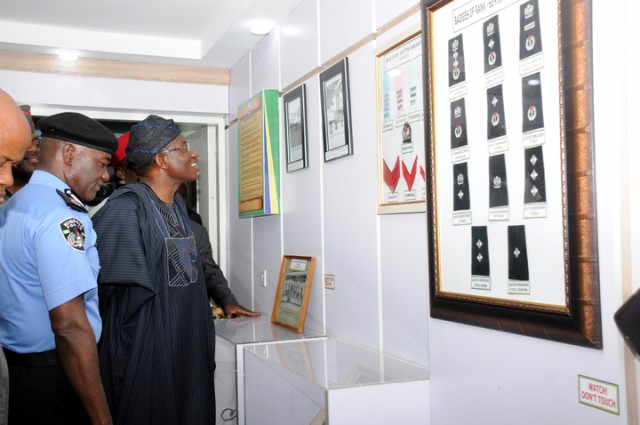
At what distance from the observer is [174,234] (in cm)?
232

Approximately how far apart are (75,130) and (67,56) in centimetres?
230

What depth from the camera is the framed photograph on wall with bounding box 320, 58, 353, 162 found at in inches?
104

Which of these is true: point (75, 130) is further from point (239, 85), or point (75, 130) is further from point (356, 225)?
point (239, 85)

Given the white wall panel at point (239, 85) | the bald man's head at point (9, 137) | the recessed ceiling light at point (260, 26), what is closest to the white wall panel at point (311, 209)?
the recessed ceiling light at point (260, 26)

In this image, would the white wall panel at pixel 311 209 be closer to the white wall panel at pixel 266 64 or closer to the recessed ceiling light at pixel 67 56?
the white wall panel at pixel 266 64

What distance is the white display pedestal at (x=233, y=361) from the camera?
2744 millimetres

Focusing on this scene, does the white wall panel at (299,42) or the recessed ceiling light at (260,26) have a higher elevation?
Answer: the recessed ceiling light at (260,26)

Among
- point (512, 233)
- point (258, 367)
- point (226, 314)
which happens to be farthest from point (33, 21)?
point (512, 233)

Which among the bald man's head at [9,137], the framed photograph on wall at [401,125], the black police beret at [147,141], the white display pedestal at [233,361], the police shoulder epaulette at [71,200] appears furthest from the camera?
the white display pedestal at [233,361]

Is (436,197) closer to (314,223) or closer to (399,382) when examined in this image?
(399,382)

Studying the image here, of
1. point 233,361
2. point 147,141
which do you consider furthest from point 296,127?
point 233,361

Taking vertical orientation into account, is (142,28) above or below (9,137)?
above

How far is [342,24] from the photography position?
8.84 ft

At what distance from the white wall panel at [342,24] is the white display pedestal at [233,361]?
129cm
